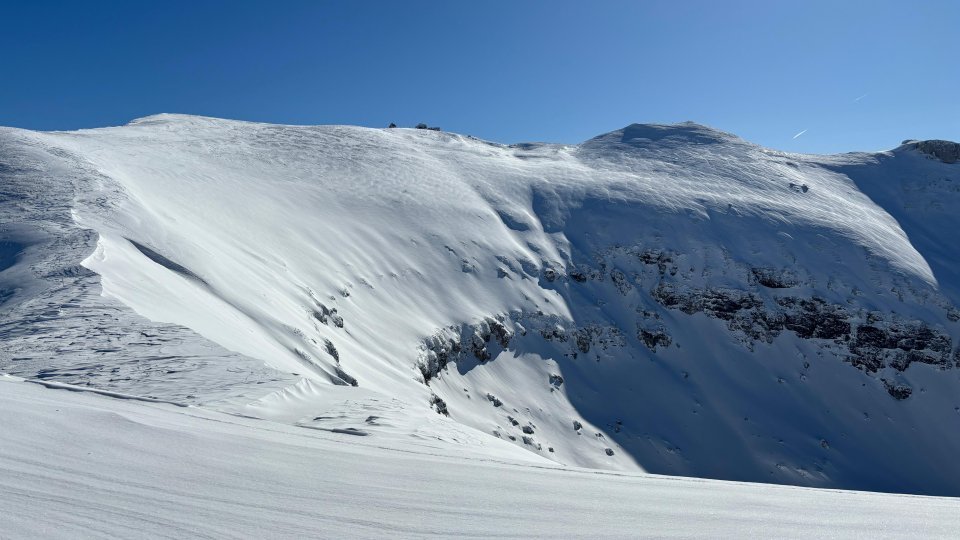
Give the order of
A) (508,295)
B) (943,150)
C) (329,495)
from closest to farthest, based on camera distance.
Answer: (329,495), (508,295), (943,150)

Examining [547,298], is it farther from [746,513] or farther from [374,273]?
[746,513]

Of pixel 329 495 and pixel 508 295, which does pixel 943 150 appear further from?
pixel 329 495

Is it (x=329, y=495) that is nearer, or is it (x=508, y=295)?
(x=329, y=495)

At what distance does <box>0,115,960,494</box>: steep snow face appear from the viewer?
39.0 ft

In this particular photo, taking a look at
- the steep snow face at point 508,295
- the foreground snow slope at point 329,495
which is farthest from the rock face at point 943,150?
the foreground snow slope at point 329,495

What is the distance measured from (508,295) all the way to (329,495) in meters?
27.5

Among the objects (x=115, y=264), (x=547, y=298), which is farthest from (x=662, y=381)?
(x=115, y=264)

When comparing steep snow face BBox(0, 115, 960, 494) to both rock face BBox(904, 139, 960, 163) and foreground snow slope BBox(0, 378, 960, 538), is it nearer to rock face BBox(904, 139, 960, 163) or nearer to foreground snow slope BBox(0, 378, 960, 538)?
foreground snow slope BBox(0, 378, 960, 538)

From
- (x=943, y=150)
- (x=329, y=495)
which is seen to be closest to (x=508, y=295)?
(x=329, y=495)

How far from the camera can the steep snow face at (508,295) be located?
11883 millimetres

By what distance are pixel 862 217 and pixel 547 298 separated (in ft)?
89.1

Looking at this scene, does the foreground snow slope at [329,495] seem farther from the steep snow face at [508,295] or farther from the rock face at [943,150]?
the rock face at [943,150]

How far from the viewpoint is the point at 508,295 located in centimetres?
3197

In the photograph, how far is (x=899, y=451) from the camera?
30.9 m
